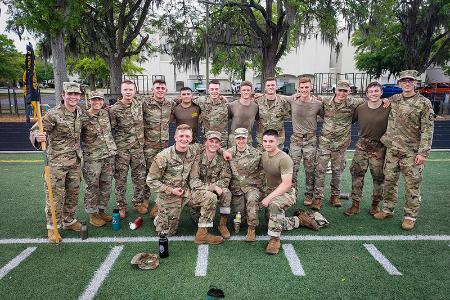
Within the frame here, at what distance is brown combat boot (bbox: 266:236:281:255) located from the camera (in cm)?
399

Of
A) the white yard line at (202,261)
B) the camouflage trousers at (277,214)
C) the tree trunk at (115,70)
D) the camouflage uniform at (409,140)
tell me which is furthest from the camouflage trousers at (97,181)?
the tree trunk at (115,70)

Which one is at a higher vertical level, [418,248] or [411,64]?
[411,64]

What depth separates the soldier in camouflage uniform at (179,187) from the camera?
428 cm

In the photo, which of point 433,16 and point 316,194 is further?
point 433,16

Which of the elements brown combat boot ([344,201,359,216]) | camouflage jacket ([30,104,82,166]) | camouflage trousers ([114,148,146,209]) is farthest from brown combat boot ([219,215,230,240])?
camouflage jacket ([30,104,82,166])

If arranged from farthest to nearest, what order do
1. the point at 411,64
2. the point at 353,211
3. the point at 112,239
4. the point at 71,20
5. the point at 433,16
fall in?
the point at 411,64 < the point at 433,16 < the point at 71,20 < the point at 353,211 < the point at 112,239

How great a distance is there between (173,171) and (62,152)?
1.42m

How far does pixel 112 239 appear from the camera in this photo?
4410mm

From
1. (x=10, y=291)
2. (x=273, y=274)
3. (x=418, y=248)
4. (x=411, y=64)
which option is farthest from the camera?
(x=411, y=64)

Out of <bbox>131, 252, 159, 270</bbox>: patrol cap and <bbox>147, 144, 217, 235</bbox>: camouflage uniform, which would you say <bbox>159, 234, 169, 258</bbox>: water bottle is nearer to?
<bbox>131, 252, 159, 270</bbox>: patrol cap

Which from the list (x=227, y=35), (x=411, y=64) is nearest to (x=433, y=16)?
(x=411, y=64)

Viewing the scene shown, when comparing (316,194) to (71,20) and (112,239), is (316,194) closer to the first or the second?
(112,239)

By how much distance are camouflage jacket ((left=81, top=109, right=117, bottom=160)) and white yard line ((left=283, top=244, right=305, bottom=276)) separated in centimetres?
267

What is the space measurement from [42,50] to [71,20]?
31.4ft
